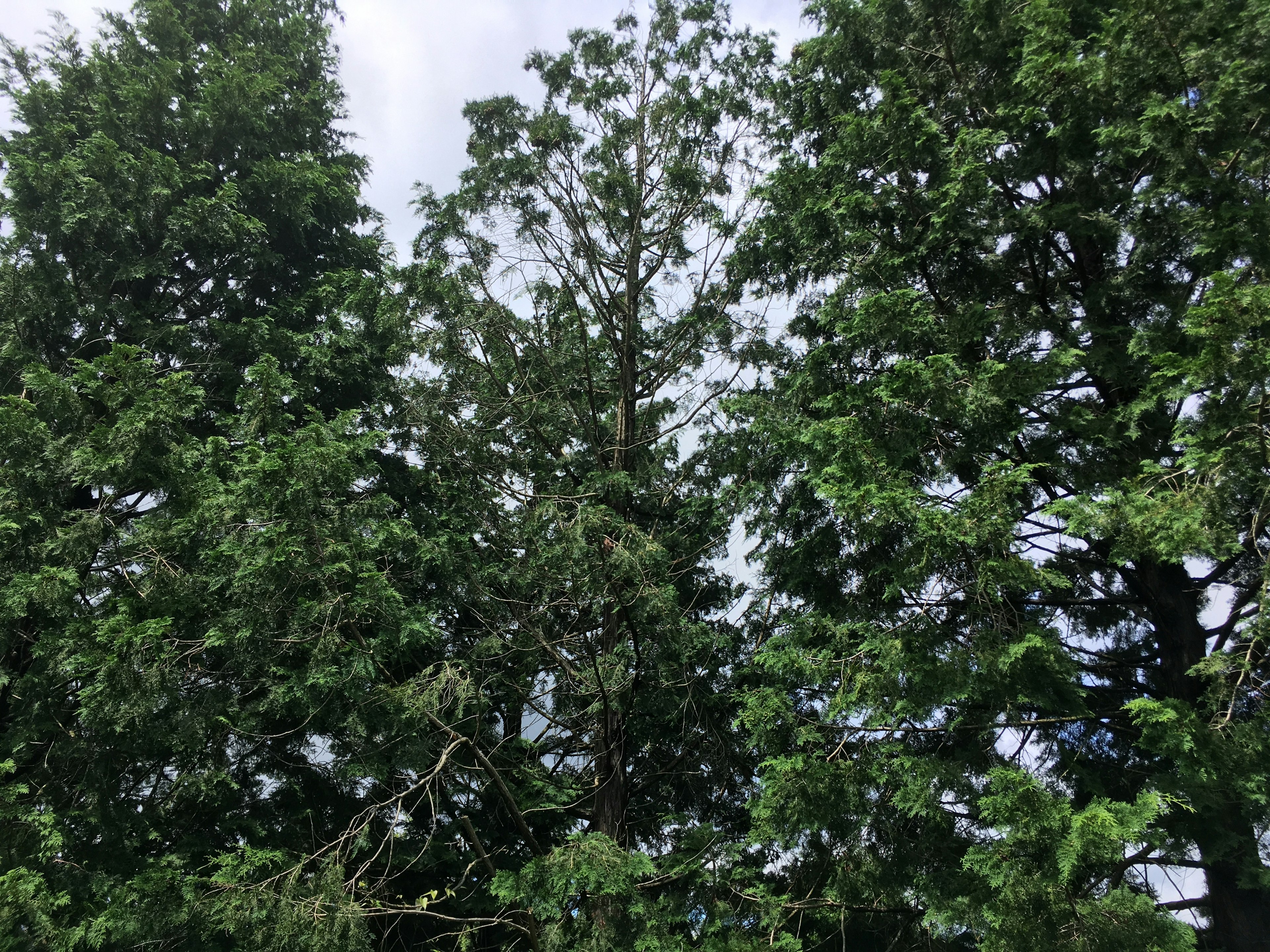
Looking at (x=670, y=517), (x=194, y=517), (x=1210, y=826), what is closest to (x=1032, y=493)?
(x=1210, y=826)

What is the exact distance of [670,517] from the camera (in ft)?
29.0

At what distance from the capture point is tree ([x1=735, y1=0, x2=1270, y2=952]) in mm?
4488

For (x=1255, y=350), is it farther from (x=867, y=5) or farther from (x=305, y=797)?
(x=305, y=797)

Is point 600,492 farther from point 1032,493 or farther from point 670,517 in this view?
point 1032,493

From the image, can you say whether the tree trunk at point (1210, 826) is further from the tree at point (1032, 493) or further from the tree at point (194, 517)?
the tree at point (194, 517)

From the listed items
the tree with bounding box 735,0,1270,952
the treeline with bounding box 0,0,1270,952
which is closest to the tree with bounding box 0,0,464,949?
the treeline with bounding box 0,0,1270,952

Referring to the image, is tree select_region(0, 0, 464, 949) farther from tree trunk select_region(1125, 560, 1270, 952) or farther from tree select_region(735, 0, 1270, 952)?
tree trunk select_region(1125, 560, 1270, 952)

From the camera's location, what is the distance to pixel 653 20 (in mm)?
9859

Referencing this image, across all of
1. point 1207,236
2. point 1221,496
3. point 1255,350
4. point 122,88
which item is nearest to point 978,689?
point 1221,496

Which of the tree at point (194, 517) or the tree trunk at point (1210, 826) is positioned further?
the tree at point (194, 517)

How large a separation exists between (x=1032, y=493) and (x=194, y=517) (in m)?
7.22

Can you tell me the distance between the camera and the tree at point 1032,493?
449 cm

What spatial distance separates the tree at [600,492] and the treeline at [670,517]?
6 centimetres

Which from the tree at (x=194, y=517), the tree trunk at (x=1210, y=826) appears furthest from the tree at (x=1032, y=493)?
the tree at (x=194, y=517)
